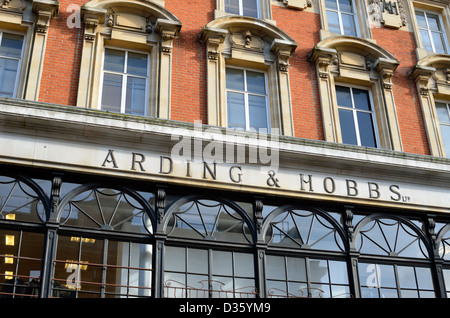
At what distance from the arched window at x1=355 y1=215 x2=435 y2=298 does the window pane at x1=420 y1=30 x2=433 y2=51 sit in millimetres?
5901

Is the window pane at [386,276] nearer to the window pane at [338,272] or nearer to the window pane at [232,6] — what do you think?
the window pane at [338,272]

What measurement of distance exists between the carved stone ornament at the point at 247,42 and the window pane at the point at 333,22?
7.84ft

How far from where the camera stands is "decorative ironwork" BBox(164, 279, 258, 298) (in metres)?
10.4

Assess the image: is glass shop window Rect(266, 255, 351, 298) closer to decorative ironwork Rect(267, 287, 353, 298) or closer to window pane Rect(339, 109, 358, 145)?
decorative ironwork Rect(267, 287, 353, 298)

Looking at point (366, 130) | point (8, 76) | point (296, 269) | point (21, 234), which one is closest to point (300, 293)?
point (296, 269)

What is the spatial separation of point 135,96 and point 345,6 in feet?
21.9

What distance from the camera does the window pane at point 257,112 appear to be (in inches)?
518

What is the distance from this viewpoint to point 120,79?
12.6 m

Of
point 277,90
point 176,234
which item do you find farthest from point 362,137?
point 176,234

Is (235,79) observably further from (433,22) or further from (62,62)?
(433,22)

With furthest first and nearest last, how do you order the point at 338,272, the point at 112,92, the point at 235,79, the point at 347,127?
the point at 347,127 → the point at 235,79 → the point at 112,92 → the point at 338,272

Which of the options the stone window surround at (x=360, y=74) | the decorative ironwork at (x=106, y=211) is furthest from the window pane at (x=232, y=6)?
the decorative ironwork at (x=106, y=211)

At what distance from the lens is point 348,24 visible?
15531 mm
